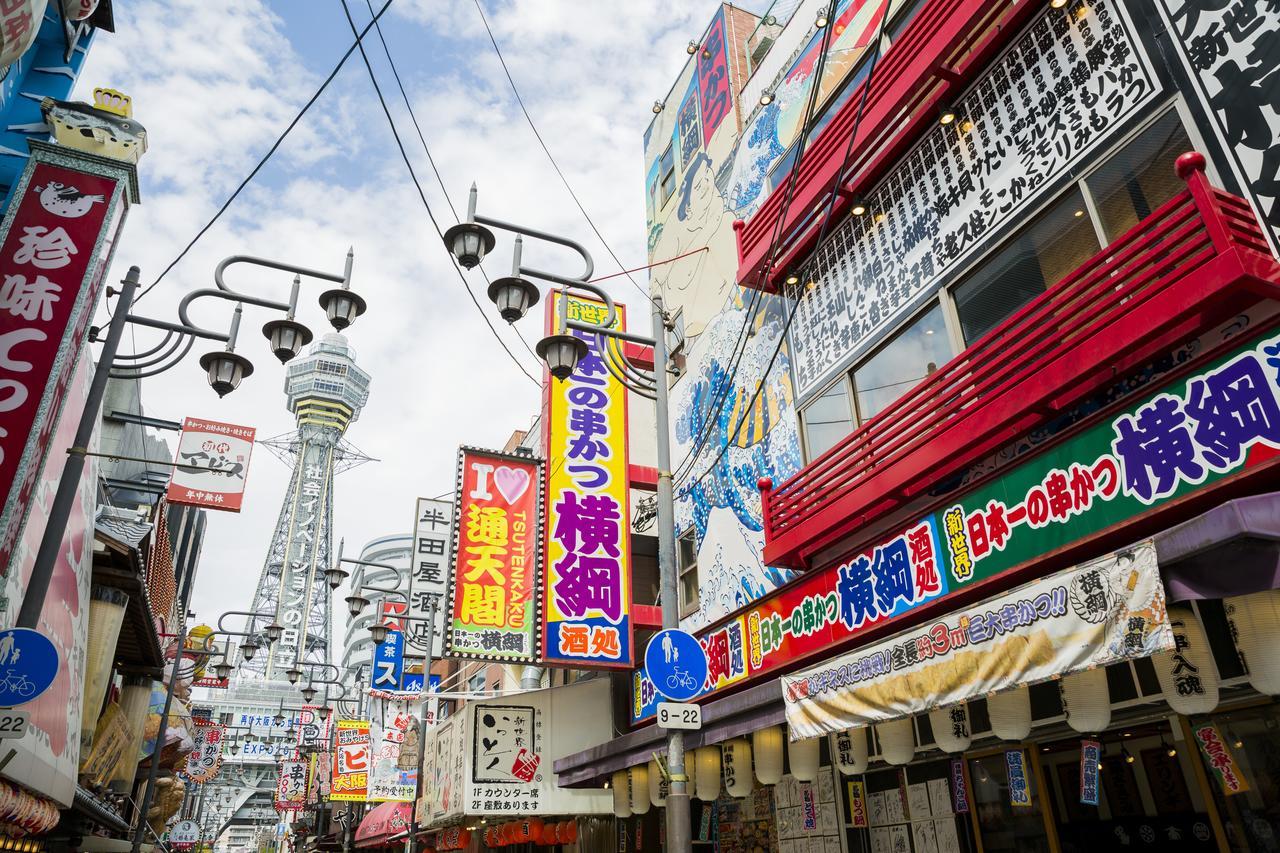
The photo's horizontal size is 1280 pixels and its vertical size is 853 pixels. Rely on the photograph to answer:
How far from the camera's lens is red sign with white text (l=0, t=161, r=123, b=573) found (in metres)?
8.02

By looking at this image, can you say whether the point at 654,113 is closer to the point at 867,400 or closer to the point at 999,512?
the point at 867,400

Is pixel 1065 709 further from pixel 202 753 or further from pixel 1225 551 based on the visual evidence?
pixel 202 753

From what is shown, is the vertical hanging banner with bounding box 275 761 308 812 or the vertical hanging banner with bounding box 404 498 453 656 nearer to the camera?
the vertical hanging banner with bounding box 404 498 453 656

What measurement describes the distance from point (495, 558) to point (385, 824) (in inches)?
758

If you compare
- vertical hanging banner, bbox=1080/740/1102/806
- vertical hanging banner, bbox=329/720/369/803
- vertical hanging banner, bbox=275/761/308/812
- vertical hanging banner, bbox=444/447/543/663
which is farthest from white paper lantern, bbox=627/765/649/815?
vertical hanging banner, bbox=275/761/308/812

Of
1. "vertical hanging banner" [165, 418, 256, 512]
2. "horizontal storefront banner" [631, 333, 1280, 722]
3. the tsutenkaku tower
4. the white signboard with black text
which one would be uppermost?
the tsutenkaku tower

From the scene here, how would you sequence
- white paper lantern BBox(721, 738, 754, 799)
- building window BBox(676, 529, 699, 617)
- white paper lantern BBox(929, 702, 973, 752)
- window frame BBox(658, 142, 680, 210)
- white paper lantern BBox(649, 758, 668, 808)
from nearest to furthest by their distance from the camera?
1. white paper lantern BBox(929, 702, 973, 752)
2. white paper lantern BBox(721, 738, 754, 799)
3. white paper lantern BBox(649, 758, 668, 808)
4. building window BBox(676, 529, 699, 617)
5. window frame BBox(658, 142, 680, 210)

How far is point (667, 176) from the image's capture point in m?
21.1

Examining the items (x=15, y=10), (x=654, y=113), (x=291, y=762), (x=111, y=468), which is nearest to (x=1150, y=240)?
(x=15, y=10)

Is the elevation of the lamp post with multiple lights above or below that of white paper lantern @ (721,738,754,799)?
above

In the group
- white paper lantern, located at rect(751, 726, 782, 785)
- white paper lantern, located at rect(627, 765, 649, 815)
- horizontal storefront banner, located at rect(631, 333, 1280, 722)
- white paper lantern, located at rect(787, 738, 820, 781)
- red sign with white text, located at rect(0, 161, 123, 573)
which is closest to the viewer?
horizontal storefront banner, located at rect(631, 333, 1280, 722)

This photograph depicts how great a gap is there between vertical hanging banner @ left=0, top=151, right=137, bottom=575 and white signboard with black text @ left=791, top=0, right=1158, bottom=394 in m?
10.2

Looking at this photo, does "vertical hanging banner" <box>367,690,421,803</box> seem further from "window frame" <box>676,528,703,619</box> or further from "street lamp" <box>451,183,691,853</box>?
"street lamp" <box>451,183,691,853</box>

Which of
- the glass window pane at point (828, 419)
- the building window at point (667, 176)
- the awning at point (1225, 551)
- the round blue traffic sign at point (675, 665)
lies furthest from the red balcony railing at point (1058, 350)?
the building window at point (667, 176)
